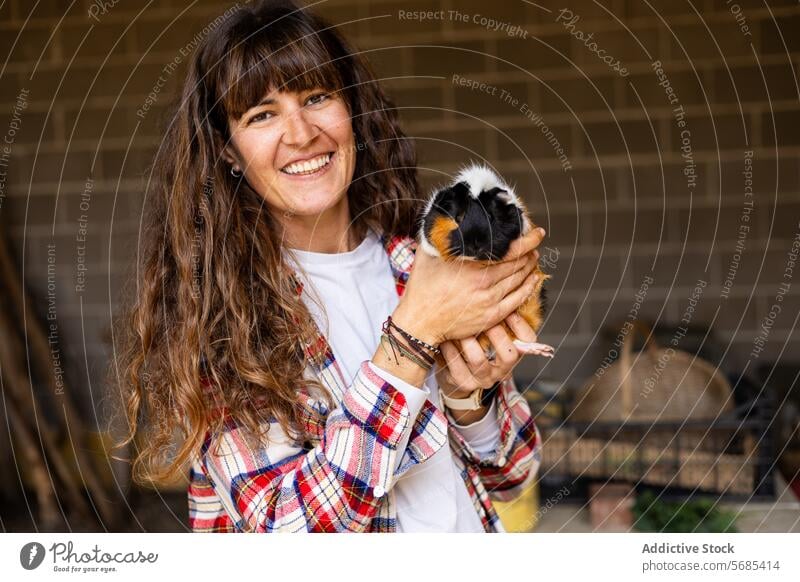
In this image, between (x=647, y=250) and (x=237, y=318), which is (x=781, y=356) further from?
(x=237, y=318)

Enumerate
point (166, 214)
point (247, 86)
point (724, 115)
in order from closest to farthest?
1. point (247, 86)
2. point (166, 214)
3. point (724, 115)

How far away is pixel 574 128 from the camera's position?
2684 mm

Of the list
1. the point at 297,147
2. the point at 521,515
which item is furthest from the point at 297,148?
the point at 521,515

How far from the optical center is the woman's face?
108cm

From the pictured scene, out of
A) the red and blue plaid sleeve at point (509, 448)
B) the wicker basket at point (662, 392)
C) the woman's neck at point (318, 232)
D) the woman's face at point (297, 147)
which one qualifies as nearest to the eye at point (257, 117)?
the woman's face at point (297, 147)

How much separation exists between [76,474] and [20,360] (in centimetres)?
37

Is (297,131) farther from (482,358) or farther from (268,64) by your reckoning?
(482,358)

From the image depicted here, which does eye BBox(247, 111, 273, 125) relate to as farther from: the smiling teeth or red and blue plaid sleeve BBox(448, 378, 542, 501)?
red and blue plaid sleeve BBox(448, 378, 542, 501)

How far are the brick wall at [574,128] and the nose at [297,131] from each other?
1534 mm

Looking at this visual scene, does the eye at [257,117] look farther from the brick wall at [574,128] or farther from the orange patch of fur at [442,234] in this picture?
the brick wall at [574,128]

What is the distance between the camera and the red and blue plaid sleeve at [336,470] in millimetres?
1018

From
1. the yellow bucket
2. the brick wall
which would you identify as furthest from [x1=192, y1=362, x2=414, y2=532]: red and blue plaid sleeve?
the brick wall
